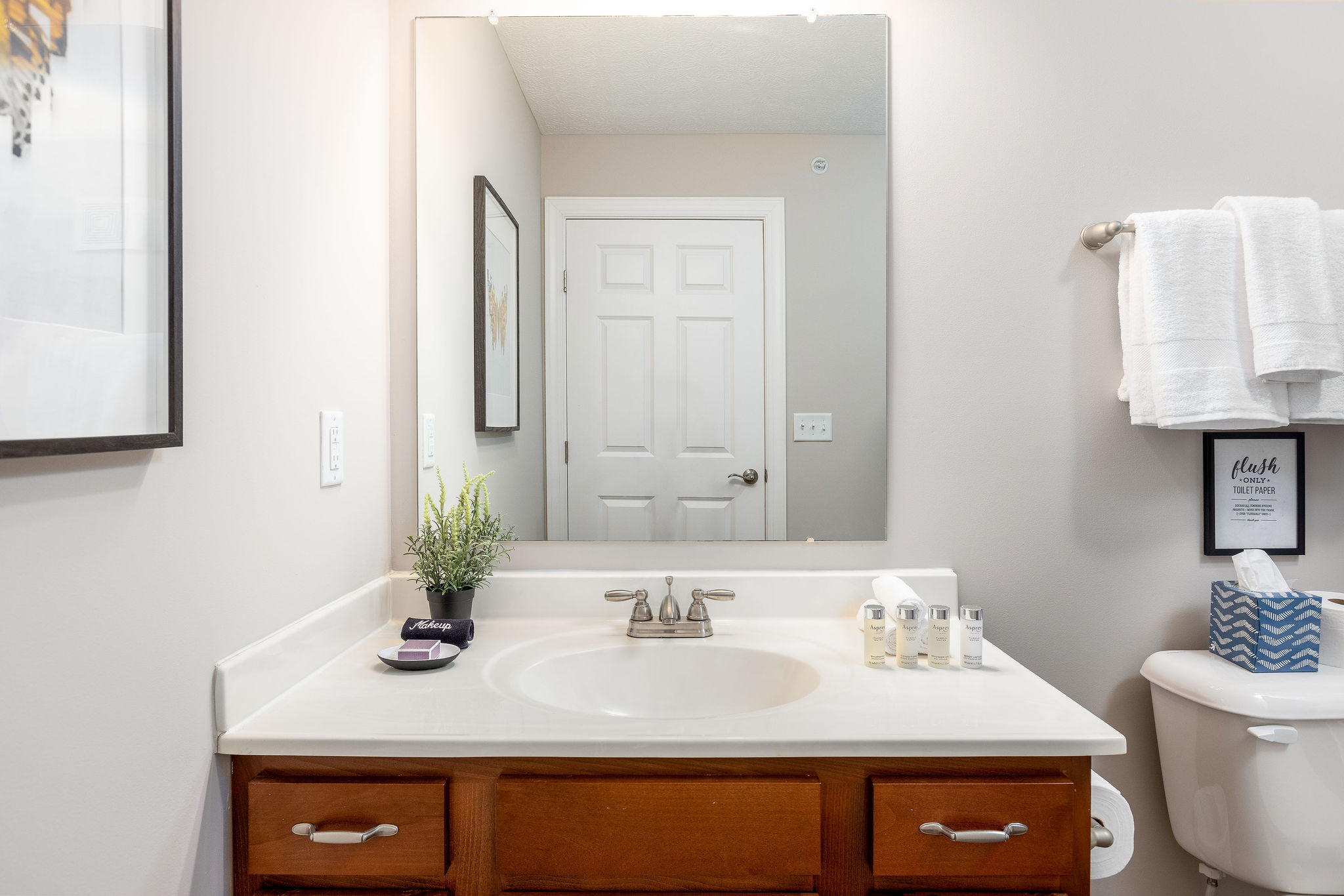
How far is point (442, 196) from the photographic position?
4.71 ft

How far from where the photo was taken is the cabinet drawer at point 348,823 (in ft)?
2.89

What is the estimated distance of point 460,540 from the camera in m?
1.33

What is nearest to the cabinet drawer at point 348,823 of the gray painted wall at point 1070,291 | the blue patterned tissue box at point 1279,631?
the gray painted wall at point 1070,291

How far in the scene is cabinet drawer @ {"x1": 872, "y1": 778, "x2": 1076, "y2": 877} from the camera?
893 mm

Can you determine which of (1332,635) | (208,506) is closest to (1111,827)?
(1332,635)

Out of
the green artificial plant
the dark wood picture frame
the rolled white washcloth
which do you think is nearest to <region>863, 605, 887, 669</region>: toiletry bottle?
the rolled white washcloth

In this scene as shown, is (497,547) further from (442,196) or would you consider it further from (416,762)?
(442,196)

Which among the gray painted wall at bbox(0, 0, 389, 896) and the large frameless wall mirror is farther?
the large frameless wall mirror

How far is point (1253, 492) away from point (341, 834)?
5.24ft

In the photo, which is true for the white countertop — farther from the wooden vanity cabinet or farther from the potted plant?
the potted plant

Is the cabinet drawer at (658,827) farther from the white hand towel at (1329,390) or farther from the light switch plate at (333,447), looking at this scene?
the white hand towel at (1329,390)

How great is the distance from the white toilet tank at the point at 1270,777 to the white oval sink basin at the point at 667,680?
70 cm

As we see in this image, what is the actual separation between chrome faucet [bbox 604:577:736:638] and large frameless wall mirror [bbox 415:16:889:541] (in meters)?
0.17

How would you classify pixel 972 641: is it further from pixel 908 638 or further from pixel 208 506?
pixel 208 506
